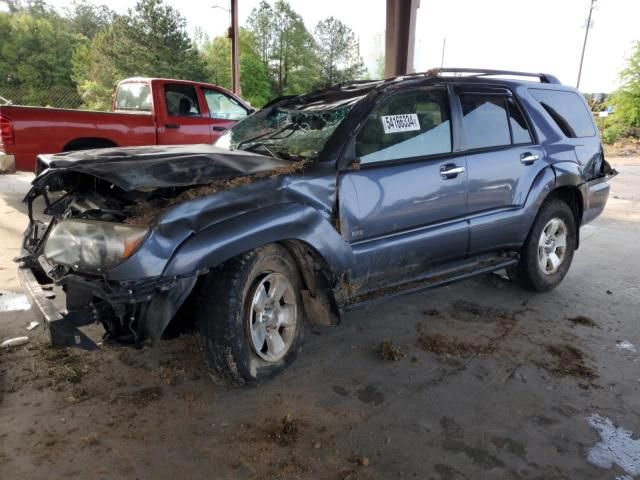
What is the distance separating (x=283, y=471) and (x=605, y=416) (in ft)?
6.01

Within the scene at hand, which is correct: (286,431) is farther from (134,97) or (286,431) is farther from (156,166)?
(134,97)

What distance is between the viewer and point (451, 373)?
3.29 m

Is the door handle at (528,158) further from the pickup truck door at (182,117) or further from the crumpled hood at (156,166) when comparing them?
the pickup truck door at (182,117)

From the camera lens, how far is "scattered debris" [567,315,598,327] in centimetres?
411

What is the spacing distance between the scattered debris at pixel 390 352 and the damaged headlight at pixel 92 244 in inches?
70.8

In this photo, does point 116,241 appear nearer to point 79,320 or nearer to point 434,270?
point 79,320

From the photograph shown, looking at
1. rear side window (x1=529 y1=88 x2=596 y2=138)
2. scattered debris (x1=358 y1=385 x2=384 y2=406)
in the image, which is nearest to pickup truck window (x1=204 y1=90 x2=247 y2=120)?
rear side window (x1=529 y1=88 x2=596 y2=138)

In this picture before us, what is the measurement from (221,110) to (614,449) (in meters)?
7.86

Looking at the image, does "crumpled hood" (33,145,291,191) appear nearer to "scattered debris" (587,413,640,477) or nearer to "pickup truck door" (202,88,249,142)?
"scattered debris" (587,413,640,477)

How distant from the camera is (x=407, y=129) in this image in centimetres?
359

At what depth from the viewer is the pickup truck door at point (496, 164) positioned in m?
3.93

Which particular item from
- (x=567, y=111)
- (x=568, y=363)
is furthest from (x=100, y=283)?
(x=567, y=111)

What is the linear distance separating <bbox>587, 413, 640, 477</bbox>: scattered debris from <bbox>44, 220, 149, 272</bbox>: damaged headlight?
2.47 m

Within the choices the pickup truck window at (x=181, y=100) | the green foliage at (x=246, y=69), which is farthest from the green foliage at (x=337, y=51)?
the pickup truck window at (x=181, y=100)
